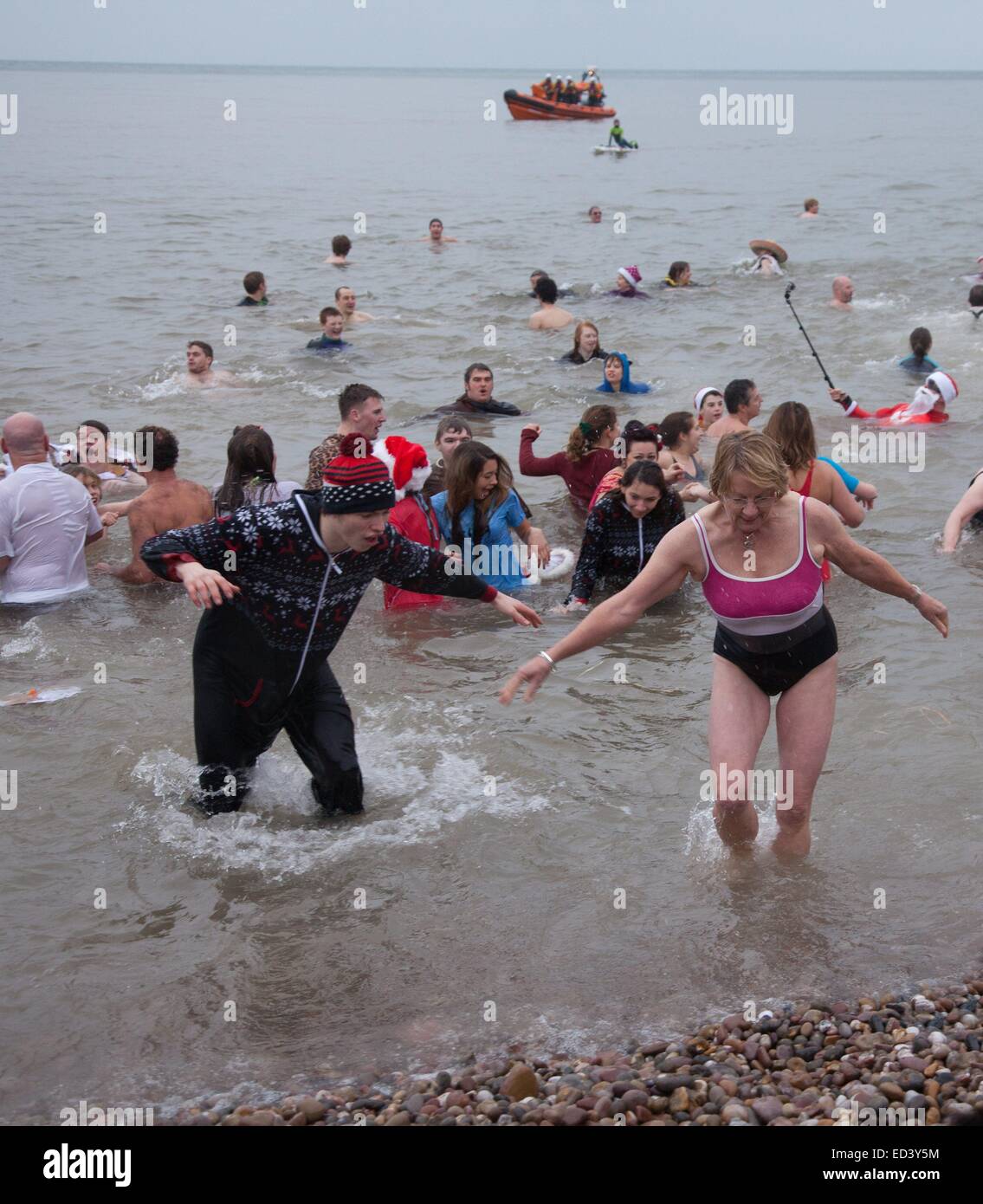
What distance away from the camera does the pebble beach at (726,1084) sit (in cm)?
372

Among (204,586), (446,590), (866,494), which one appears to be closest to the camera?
(204,586)

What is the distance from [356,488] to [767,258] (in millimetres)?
19433

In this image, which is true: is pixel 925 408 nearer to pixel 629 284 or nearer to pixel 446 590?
pixel 629 284

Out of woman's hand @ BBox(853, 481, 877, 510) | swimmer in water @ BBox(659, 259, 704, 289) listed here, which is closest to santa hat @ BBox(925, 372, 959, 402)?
woman's hand @ BBox(853, 481, 877, 510)

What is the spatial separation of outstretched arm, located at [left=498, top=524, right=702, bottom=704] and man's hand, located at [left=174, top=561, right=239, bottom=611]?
1.08 meters

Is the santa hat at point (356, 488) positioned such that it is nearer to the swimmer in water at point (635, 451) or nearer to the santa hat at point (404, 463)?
the santa hat at point (404, 463)

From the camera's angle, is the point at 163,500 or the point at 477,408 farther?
the point at 477,408

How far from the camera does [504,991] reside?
4.71 meters

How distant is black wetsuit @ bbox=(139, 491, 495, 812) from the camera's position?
15.9 feet

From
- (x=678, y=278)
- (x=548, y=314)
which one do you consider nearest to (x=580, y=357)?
(x=548, y=314)

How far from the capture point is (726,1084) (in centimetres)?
389

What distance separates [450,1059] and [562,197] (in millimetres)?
34651

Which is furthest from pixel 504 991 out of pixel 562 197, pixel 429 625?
pixel 562 197

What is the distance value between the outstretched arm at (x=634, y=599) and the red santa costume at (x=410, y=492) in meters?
3.28
